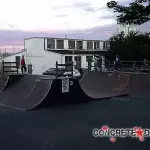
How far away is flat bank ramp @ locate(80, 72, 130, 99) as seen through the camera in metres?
18.6

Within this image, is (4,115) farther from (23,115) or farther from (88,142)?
(88,142)

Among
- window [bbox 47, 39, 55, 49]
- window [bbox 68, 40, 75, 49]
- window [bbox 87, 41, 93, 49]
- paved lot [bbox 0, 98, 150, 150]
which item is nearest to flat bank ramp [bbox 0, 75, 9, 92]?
paved lot [bbox 0, 98, 150, 150]

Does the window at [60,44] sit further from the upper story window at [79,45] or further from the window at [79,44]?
the window at [79,44]

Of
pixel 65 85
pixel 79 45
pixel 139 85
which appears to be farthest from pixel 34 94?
pixel 79 45

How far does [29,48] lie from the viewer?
190 feet

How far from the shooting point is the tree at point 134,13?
25033 millimetres

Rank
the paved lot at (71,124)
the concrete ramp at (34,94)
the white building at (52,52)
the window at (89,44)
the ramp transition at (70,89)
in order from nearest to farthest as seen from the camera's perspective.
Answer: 1. the paved lot at (71,124)
2. the concrete ramp at (34,94)
3. the ramp transition at (70,89)
4. the white building at (52,52)
5. the window at (89,44)

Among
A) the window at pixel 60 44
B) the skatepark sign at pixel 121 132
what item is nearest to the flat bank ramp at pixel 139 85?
the skatepark sign at pixel 121 132

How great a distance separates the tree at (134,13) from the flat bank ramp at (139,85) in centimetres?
749

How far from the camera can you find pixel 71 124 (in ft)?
33.0

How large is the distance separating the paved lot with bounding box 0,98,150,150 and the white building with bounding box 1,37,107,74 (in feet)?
124

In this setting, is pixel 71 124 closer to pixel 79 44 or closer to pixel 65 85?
pixel 65 85

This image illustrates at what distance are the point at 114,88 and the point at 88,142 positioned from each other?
461 inches

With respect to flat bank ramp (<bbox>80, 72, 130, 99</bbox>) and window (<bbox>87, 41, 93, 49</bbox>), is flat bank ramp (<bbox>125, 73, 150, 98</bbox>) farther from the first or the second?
window (<bbox>87, 41, 93, 49</bbox>)
